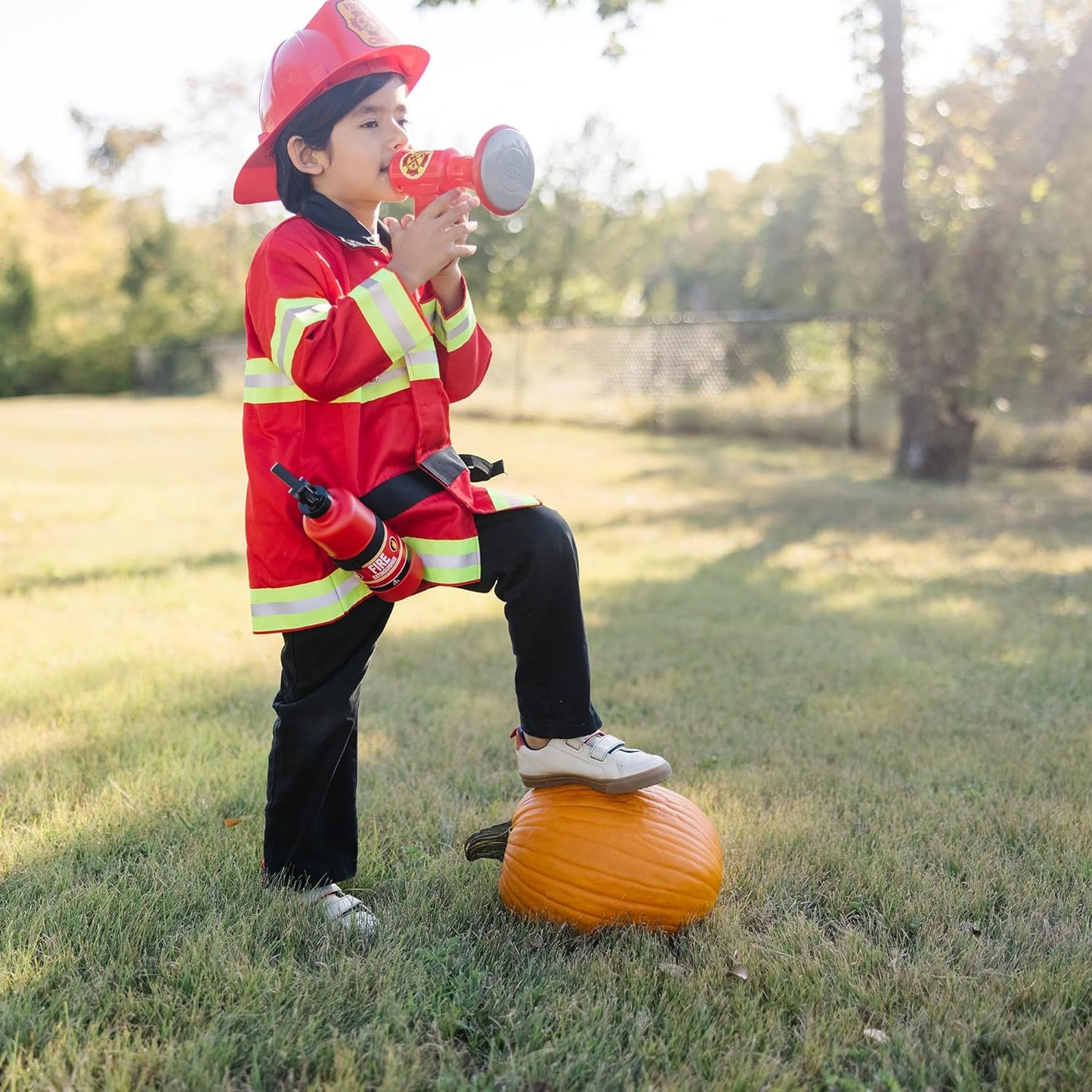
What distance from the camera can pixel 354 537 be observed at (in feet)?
7.48

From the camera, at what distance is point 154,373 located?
113 ft

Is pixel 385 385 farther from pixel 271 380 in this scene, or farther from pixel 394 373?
pixel 271 380

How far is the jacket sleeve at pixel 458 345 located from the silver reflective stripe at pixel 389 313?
35 centimetres

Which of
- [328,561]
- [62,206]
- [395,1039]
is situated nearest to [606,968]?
[395,1039]

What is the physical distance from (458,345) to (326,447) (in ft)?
1.50

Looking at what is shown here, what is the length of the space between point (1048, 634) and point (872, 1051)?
160 inches

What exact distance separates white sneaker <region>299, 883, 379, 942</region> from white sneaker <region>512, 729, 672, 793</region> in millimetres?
520

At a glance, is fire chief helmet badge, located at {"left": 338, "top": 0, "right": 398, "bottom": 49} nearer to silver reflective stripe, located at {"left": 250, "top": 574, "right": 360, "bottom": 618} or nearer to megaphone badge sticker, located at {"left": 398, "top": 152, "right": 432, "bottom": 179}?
megaphone badge sticker, located at {"left": 398, "top": 152, "right": 432, "bottom": 179}

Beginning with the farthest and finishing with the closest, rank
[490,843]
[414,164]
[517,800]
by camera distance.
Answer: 1. [517,800]
2. [490,843]
3. [414,164]

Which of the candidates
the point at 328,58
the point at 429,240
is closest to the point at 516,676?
the point at 429,240

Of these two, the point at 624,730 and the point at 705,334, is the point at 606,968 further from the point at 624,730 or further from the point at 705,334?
the point at 705,334

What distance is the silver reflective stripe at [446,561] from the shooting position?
2.46m

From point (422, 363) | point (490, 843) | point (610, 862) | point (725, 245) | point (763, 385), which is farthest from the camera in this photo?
point (725, 245)

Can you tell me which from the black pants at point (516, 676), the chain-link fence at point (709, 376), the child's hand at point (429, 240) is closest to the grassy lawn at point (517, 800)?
the black pants at point (516, 676)
